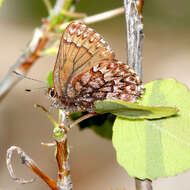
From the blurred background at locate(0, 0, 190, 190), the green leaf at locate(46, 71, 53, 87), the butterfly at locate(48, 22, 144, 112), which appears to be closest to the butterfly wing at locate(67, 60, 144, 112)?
the butterfly at locate(48, 22, 144, 112)

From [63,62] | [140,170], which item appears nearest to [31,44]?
[63,62]

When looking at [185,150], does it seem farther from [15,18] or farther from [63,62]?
[15,18]

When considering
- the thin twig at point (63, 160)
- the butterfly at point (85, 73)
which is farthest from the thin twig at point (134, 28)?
the thin twig at point (63, 160)

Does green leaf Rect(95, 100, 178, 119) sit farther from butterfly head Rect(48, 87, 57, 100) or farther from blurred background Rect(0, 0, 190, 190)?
blurred background Rect(0, 0, 190, 190)

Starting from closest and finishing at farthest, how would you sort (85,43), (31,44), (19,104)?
(85,43), (31,44), (19,104)

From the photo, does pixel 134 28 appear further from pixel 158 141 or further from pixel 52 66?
pixel 52 66

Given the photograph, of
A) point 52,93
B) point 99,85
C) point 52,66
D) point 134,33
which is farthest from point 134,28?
point 52,66
